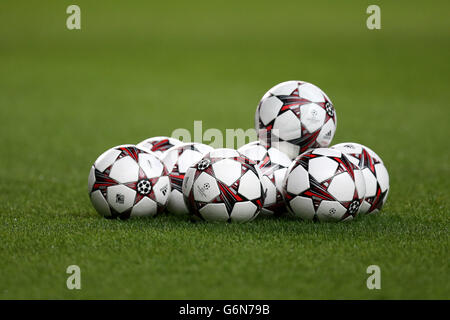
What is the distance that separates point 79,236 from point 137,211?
1.13 m

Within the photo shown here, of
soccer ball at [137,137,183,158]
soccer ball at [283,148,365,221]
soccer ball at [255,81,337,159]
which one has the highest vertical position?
soccer ball at [255,81,337,159]

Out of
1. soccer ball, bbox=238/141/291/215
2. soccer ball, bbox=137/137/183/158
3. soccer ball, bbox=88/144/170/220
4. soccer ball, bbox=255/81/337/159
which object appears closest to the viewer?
soccer ball, bbox=88/144/170/220

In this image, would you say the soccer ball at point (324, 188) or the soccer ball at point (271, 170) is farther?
the soccer ball at point (271, 170)

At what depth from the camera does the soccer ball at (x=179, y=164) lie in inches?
357

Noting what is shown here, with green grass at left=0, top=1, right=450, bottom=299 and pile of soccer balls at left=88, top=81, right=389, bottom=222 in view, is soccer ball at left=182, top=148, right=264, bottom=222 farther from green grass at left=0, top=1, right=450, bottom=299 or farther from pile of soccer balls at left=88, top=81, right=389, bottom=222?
green grass at left=0, top=1, right=450, bottom=299

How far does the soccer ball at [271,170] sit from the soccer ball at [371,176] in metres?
1.03

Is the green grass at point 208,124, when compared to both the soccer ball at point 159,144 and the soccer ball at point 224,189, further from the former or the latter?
the soccer ball at point 159,144

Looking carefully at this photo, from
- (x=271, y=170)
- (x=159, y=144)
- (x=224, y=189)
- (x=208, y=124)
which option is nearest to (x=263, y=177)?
(x=271, y=170)

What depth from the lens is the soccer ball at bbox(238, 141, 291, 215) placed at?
8875mm

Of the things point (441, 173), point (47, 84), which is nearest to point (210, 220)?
point (441, 173)

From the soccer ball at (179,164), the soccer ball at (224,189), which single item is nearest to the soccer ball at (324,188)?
the soccer ball at (224,189)

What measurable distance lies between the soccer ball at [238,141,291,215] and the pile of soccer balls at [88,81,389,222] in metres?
0.02

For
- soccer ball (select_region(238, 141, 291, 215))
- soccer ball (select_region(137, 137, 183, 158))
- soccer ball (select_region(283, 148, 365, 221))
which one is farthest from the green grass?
soccer ball (select_region(137, 137, 183, 158))
